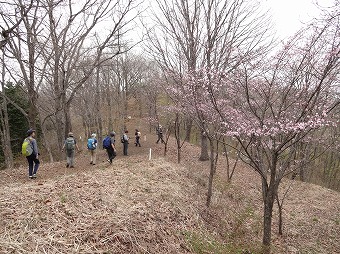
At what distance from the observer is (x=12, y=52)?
1098 cm

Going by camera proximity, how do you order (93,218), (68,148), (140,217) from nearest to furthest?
(93,218) < (140,217) < (68,148)

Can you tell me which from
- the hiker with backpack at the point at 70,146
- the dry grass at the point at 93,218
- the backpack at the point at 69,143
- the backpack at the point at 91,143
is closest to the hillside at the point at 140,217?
the dry grass at the point at 93,218

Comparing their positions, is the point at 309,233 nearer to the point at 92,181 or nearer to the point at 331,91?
the point at 331,91

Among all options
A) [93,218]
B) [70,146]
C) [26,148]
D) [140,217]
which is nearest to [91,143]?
A: [70,146]

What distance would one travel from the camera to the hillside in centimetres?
416

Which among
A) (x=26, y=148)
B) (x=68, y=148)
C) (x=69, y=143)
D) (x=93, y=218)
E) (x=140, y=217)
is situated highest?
(x=26, y=148)

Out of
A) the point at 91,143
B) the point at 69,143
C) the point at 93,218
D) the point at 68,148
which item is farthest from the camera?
the point at 91,143

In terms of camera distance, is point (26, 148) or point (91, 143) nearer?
point (26, 148)

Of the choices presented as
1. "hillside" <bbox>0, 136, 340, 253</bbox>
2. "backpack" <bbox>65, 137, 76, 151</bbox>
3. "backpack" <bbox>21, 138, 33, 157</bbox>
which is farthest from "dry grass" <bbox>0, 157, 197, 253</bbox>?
"backpack" <bbox>65, 137, 76, 151</bbox>

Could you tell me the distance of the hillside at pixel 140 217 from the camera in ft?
13.6

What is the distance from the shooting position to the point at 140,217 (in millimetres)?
5242

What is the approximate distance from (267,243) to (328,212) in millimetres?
7486

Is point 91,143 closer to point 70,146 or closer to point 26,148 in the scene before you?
point 70,146

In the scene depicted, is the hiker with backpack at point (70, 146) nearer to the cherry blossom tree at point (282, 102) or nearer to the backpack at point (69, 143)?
the backpack at point (69, 143)
